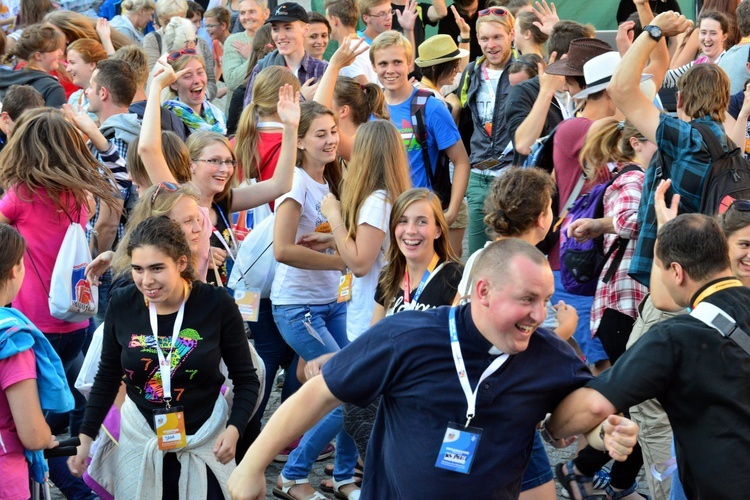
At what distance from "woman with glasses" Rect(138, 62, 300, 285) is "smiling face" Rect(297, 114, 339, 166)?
0.53 feet

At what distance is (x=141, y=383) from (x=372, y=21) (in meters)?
5.52

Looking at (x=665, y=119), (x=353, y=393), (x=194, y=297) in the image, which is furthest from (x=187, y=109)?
(x=353, y=393)

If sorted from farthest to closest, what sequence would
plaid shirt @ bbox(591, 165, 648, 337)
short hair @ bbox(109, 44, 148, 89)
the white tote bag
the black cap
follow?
the black cap < short hair @ bbox(109, 44, 148, 89) < the white tote bag < plaid shirt @ bbox(591, 165, 648, 337)

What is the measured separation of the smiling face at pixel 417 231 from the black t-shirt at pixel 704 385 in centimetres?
139

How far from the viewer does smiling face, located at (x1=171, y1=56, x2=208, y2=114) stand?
23.5ft

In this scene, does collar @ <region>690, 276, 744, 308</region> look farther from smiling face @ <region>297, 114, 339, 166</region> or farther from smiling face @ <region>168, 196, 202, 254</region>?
smiling face @ <region>297, 114, 339, 166</region>

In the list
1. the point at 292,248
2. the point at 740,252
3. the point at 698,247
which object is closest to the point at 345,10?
the point at 292,248

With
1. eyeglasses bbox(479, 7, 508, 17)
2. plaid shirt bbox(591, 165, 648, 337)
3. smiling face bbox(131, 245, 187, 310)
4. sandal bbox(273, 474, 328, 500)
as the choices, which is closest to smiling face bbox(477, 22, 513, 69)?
eyeglasses bbox(479, 7, 508, 17)

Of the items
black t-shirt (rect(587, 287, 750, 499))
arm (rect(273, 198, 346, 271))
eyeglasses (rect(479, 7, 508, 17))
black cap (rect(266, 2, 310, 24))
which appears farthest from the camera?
black cap (rect(266, 2, 310, 24))

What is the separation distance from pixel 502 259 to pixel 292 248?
2.53 metres

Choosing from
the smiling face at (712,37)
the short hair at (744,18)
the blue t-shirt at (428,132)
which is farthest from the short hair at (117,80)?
the smiling face at (712,37)

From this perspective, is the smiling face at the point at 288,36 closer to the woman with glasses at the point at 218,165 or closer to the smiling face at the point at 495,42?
the smiling face at the point at 495,42

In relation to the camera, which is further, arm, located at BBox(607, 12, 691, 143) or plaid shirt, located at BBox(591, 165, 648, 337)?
plaid shirt, located at BBox(591, 165, 648, 337)

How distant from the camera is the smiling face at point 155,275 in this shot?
4.07 metres
